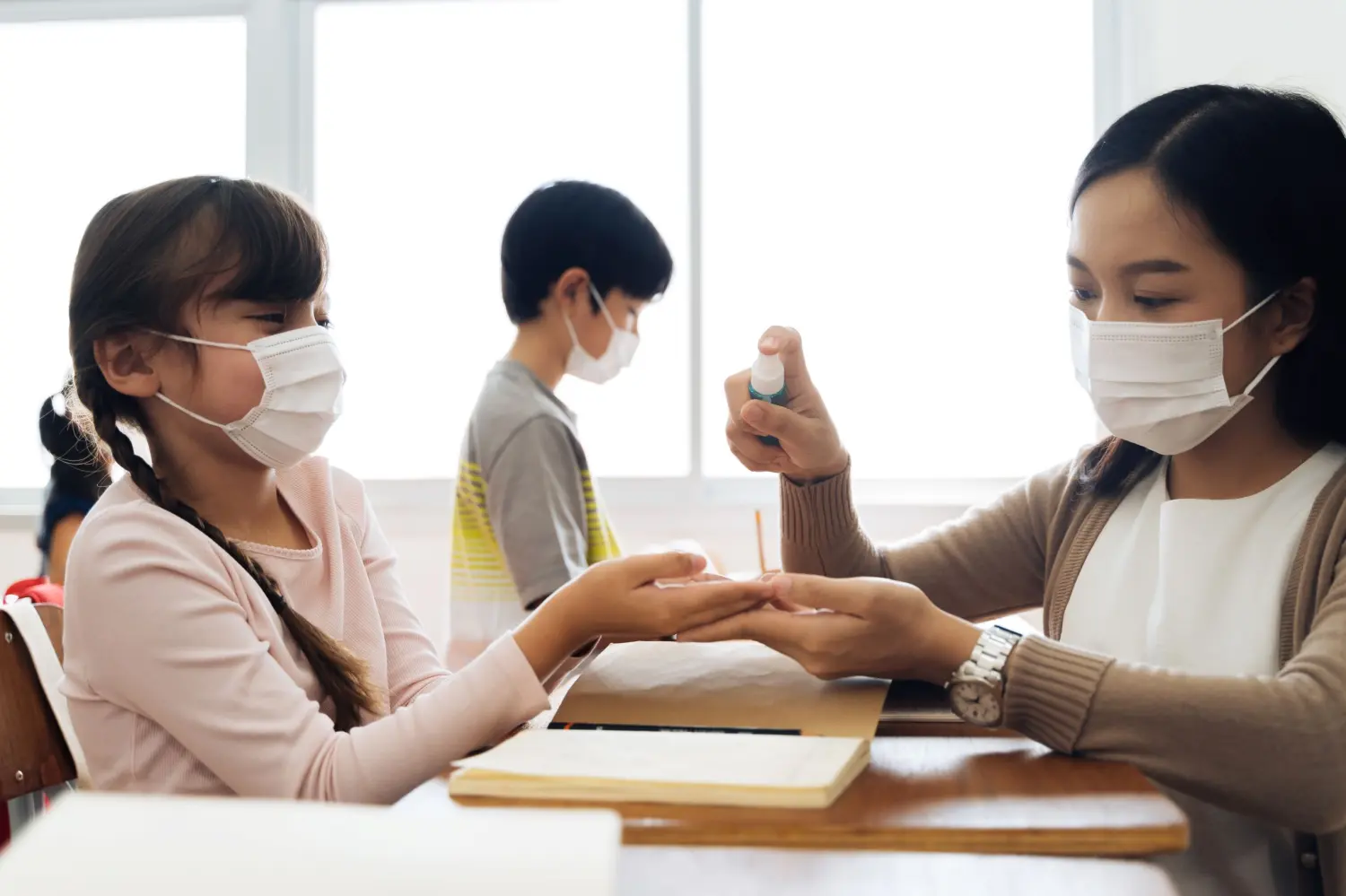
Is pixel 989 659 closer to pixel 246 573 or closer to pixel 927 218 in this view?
pixel 246 573

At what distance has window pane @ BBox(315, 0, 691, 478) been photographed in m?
3.26

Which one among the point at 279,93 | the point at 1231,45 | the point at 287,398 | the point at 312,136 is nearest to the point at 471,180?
the point at 312,136

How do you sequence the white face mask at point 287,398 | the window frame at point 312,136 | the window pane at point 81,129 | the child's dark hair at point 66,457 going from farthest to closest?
the window pane at point 81,129, the window frame at point 312,136, the child's dark hair at point 66,457, the white face mask at point 287,398

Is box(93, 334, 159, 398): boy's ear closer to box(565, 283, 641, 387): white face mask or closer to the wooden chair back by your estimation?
the wooden chair back

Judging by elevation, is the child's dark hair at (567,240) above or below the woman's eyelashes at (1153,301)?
above

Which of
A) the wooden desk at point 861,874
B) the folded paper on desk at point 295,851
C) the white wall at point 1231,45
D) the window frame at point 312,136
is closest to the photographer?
the folded paper on desk at point 295,851


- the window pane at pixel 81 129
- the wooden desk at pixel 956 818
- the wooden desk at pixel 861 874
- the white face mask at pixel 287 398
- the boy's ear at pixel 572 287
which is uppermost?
the window pane at pixel 81 129

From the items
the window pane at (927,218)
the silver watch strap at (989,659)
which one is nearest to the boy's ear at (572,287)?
the window pane at (927,218)

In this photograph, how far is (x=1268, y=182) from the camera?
105 cm

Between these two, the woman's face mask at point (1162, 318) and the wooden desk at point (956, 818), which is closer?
the wooden desk at point (956, 818)

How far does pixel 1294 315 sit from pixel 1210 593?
286 mm

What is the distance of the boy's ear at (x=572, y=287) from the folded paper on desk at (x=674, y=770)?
1.51m

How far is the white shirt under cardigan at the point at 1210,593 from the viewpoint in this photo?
904 millimetres

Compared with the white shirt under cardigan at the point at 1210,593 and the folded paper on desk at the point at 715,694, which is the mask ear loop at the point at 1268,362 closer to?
the white shirt under cardigan at the point at 1210,593
